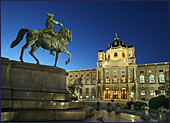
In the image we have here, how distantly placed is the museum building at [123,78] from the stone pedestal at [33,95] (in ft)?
109

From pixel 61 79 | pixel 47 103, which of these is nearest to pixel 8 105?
pixel 47 103

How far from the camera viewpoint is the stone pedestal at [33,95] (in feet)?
18.5

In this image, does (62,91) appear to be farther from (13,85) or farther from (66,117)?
(13,85)

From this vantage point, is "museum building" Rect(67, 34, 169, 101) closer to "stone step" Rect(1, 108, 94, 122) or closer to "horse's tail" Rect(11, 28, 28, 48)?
"horse's tail" Rect(11, 28, 28, 48)

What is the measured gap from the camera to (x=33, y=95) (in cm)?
654

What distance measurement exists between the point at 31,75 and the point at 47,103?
1.64 metres

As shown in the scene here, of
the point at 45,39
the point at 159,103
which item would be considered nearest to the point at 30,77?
the point at 45,39

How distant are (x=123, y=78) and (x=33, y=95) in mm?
43176

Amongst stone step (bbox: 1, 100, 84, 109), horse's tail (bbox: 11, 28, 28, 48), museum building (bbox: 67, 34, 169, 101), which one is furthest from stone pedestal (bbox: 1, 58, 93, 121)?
museum building (bbox: 67, 34, 169, 101)

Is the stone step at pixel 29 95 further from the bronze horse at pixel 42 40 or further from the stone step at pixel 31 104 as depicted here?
the bronze horse at pixel 42 40

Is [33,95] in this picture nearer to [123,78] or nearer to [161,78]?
[123,78]

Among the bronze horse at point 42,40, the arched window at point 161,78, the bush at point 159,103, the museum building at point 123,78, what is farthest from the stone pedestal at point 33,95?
the arched window at point 161,78

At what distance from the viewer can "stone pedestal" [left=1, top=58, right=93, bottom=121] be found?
562 centimetres

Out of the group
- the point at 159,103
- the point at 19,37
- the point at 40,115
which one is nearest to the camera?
the point at 40,115
